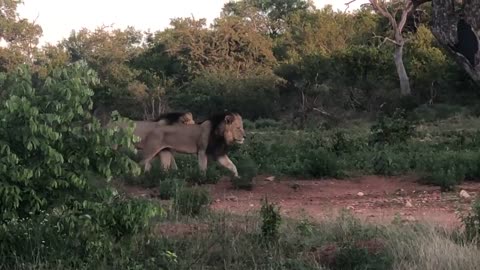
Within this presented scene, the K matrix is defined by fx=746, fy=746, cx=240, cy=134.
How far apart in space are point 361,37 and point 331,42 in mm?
4394

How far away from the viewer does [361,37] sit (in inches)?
1967

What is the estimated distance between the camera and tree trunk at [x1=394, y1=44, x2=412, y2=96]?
3741 centimetres

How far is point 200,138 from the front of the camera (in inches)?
568

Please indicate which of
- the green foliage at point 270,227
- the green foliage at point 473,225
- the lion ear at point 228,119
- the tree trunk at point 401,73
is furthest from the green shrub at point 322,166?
the tree trunk at point 401,73

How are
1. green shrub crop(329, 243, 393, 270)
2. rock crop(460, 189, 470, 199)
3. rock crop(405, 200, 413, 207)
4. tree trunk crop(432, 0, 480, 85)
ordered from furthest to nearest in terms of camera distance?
rock crop(460, 189, 470, 199), rock crop(405, 200, 413, 207), tree trunk crop(432, 0, 480, 85), green shrub crop(329, 243, 393, 270)

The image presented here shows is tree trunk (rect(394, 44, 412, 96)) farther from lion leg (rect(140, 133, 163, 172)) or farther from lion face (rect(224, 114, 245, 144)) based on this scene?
lion leg (rect(140, 133, 163, 172))

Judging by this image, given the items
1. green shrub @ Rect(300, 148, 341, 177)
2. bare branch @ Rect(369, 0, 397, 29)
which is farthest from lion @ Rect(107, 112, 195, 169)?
bare branch @ Rect(369, 0, 397, 29)

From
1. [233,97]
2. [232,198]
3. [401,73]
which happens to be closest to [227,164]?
[232,198]

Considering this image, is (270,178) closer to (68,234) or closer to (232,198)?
(232,198)

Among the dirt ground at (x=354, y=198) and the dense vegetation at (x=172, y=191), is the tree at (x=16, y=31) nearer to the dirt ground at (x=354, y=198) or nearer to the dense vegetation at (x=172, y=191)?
the dense vegetation at (x=172, y=191)

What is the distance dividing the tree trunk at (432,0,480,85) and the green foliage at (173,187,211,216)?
3.61 meters

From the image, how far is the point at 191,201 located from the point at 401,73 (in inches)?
1176

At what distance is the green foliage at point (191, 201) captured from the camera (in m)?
8.86

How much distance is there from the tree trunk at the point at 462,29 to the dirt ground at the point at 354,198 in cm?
186
